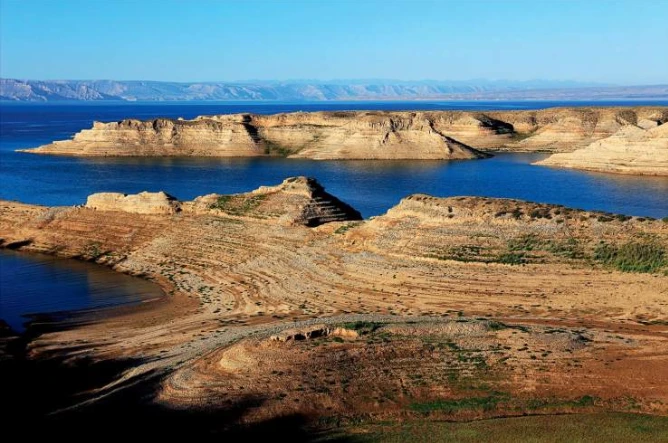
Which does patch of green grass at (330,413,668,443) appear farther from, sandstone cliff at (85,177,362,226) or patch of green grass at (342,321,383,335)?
sandstone cliff at (85,177,362,226)

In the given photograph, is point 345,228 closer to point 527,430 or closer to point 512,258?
point 512,258

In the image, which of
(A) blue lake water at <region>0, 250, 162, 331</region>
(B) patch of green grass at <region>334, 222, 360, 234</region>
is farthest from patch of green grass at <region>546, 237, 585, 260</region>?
(A) blue lake water at <region>0, 250, 162, 331</region>

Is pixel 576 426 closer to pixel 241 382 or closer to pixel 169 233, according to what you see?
pixel 241 382

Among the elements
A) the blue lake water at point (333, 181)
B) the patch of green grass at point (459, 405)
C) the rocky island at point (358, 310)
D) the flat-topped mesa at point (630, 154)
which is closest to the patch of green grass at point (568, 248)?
the rocky island at point (358, 310)

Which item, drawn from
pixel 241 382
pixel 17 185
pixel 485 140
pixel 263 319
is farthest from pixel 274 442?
pixel 485 140

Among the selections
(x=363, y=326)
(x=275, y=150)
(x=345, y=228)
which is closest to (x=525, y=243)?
(x=345, y=228)

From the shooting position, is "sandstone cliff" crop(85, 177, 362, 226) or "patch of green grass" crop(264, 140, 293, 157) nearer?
"sandstone cliff" crop(85, 177, 362, 226)

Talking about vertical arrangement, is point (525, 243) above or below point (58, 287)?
above
